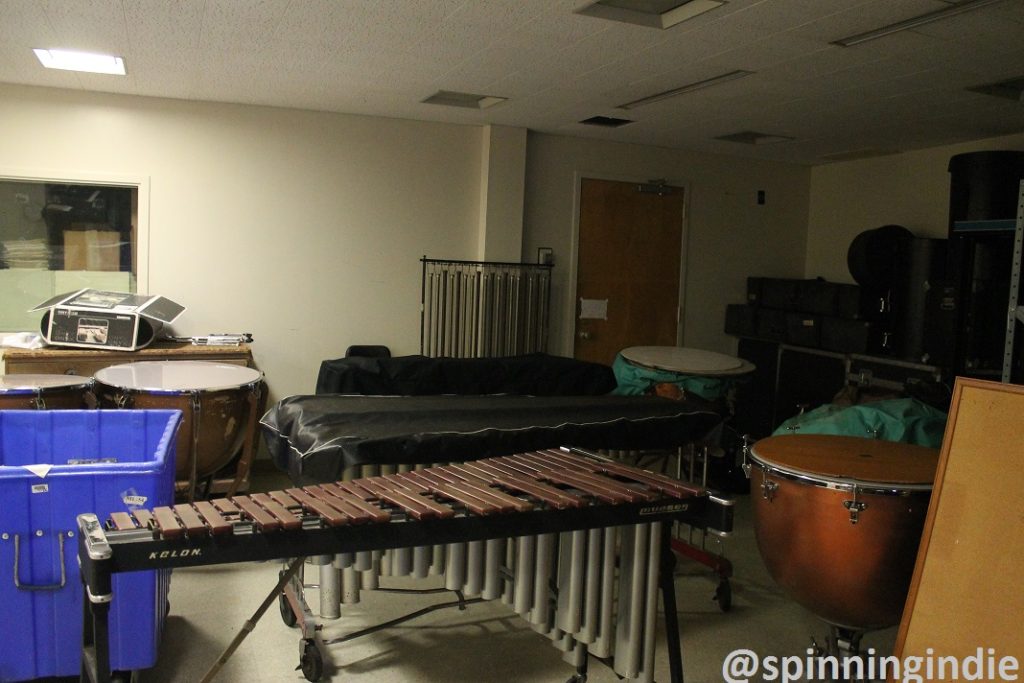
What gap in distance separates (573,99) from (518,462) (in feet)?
8.62

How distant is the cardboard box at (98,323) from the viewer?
4367 millimetres

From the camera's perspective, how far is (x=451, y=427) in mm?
2842

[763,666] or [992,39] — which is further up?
[992,39]

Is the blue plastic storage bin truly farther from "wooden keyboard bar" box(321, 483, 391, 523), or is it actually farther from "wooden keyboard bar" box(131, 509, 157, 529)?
"wooden keyboard bar" box(321, 483, 391, 523)

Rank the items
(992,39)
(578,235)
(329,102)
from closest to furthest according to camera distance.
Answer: (992,39) < (329,102) < (578,235)

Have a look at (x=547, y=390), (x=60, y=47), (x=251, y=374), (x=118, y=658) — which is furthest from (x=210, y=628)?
(x=60, y=47)

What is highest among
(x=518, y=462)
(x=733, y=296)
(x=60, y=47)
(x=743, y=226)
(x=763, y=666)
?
(x=60, y=47)

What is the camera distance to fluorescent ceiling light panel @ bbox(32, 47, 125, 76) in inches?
156

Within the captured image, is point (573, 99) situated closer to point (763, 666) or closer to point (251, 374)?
point (251, 374)

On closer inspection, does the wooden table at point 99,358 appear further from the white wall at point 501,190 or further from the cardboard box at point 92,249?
the white wall at point 501,190

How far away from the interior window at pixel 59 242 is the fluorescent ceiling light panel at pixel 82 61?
Answer: 0.80 m

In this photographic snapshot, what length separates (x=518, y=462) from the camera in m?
2.61
